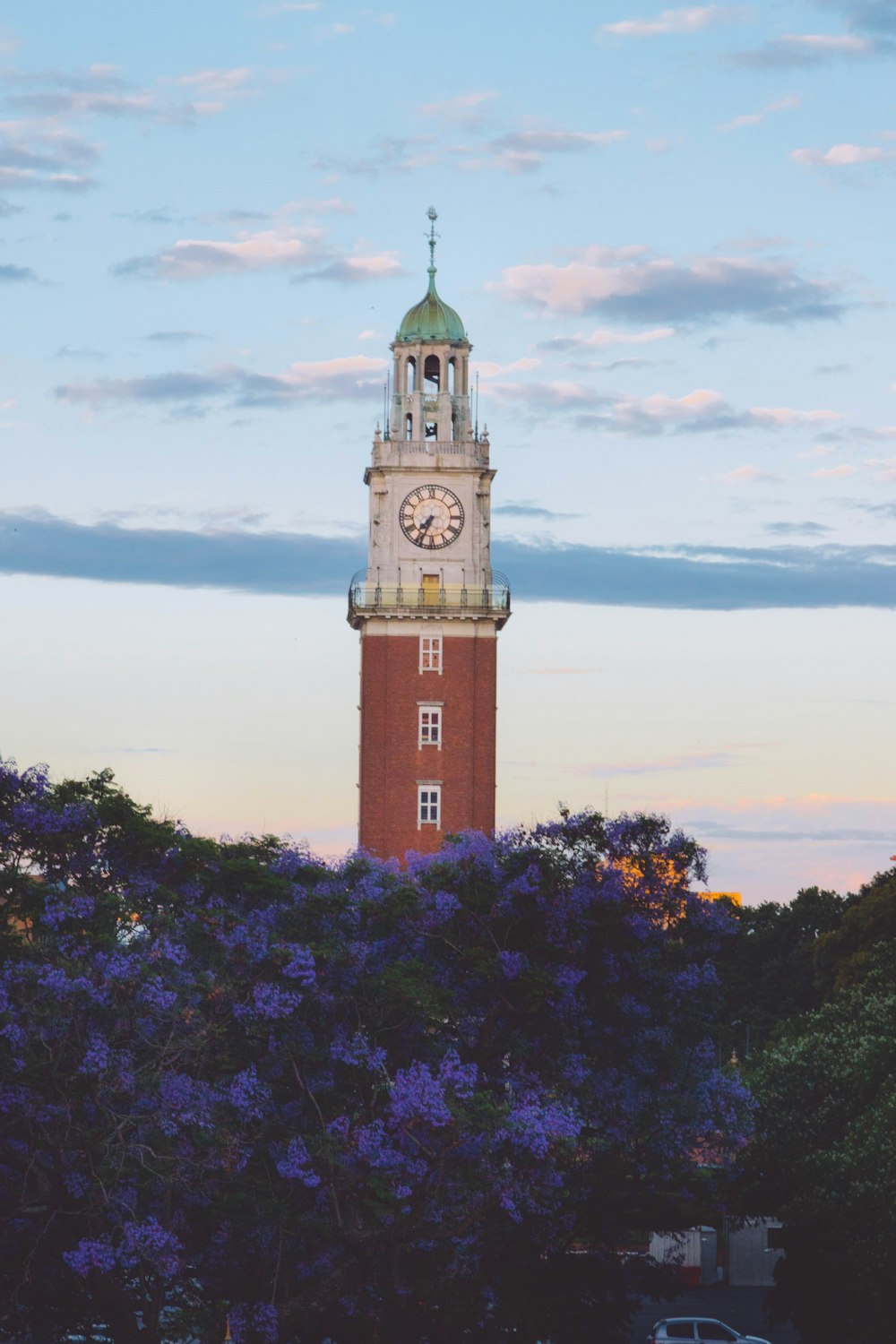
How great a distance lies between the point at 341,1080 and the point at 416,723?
50202 mm

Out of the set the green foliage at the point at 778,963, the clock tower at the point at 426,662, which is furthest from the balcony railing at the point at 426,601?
the green foliage at the point at 778,963

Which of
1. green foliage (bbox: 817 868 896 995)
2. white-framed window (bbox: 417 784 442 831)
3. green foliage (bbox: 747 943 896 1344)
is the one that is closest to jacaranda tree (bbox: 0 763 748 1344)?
green foliage (bbox: 747 943 896 1344)

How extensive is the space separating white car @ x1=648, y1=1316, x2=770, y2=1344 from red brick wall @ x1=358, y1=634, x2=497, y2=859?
39.4 metres

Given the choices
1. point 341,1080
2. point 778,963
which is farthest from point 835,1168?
point 778,963

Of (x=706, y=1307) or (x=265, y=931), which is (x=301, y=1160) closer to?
(x=265, y=931)

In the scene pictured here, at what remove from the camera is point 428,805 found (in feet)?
277

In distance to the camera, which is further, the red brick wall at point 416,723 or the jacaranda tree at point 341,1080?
the red brick wall at point 416,723

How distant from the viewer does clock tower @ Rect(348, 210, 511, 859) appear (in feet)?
277

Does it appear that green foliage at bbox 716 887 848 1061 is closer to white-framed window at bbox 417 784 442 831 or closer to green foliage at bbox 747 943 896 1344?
white-framed window at bbox 417 784 442 831

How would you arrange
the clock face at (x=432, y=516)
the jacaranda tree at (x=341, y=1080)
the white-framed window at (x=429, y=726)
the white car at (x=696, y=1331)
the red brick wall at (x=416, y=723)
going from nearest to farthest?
the jacaranda tree at (x=341, y=1080)
the white car at (x=696, y=1331)
the red brick wall at (x=416, y=723)
the white-framed window at (x=429, y=726)
the clock face at (x=432, y=516)

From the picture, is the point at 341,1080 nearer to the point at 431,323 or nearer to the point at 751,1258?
the point at 751,1258

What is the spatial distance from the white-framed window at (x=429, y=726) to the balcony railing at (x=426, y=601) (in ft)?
12.7

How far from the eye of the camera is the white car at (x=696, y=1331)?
45.8 meters

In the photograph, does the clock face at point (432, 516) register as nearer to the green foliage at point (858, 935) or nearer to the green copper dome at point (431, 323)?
the green copper dome at point (431, 323)
